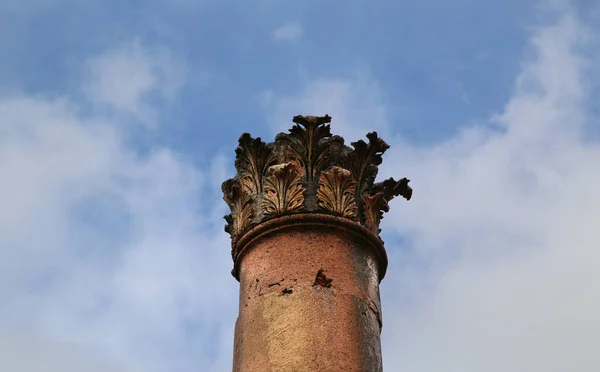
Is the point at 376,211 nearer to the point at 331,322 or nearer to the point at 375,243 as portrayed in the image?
the point at 375,243

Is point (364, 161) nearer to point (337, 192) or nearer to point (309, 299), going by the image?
point (337, 192)

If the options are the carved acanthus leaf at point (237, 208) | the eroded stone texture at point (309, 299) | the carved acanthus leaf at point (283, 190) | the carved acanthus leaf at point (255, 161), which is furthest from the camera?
the carved acanthus leaf at point (255, 161)

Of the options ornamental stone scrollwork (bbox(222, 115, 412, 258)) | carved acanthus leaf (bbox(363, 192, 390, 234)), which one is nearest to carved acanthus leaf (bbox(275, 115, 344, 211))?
ornamental stone scrollwork (bbox(222, 115, 412, 258))

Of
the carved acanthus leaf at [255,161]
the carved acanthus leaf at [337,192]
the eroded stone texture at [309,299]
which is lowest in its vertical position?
the eroded stone texture at [309,299]

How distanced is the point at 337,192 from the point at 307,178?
32 centimetres

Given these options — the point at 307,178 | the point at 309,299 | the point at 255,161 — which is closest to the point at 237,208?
the point at 255,161

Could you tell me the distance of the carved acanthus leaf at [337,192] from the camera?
7480 mm

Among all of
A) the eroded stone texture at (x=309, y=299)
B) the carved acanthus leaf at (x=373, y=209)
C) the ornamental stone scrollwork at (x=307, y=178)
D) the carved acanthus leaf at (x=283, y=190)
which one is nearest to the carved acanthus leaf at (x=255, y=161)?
the ornamental stone scrollwork at (x=307, y=178)

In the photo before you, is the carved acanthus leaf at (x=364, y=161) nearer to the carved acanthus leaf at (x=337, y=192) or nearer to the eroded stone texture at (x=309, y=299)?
the carved acanthus leaf at (x=337, y=192)

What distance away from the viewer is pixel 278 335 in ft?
21.7

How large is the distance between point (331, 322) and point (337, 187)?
1464 mm

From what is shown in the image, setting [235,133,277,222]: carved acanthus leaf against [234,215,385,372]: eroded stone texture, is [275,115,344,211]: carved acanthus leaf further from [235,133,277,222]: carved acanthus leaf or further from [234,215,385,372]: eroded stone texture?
[234,215,385,372]: eroded stone texture

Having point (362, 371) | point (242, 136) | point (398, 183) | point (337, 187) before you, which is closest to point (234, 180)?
point (242, 136)

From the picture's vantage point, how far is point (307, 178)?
7.67m
